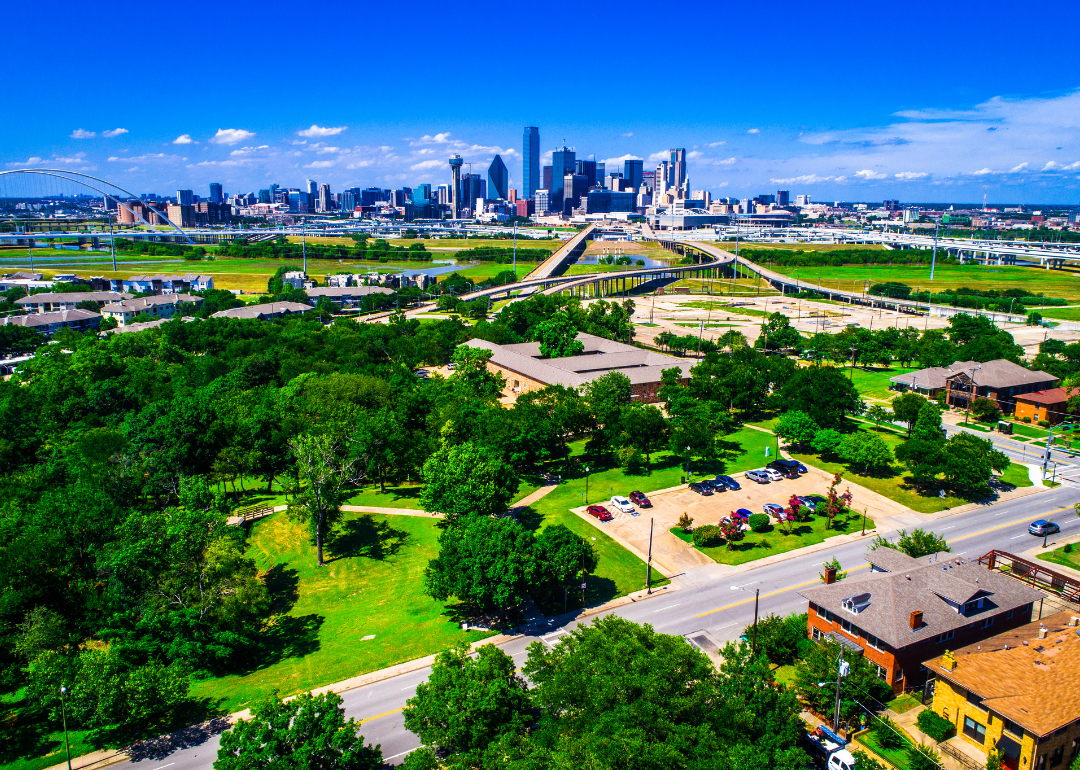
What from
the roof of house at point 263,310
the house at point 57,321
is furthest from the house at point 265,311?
the house at point 57,321

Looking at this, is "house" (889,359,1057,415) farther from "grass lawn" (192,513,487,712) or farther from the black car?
"grass lawn" (192,513,487,712)

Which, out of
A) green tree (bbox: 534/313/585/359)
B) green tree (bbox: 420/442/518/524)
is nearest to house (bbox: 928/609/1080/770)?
green tree (bbox: 420/442/518/524)

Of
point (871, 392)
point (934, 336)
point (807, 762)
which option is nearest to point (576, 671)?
point (807, 762)

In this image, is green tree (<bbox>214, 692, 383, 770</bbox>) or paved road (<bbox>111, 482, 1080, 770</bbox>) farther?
paved road (<bbox>111, 482, 1080, 770</bbox>)

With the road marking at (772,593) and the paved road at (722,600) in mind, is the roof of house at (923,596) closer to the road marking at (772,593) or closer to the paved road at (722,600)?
the road marking at (772,593)

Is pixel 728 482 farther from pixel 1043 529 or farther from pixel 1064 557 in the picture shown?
pixel 1064 557

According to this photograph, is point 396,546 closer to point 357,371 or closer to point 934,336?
point 357,371
